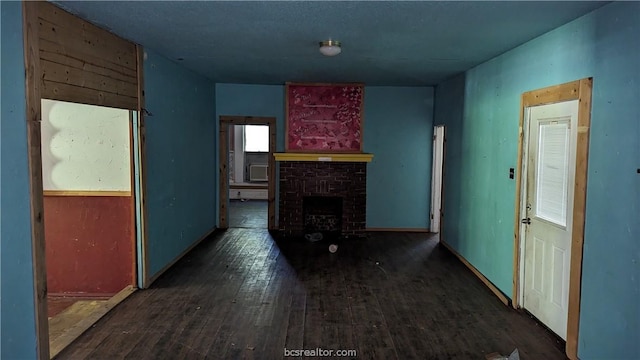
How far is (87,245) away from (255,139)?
23.9 feet

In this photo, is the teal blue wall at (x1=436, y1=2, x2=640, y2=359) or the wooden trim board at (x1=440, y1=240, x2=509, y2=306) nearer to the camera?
the teal blue wall at (x1=436, y1=2, x2=640, y2=359)

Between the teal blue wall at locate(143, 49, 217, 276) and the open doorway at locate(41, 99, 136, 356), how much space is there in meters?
0.28

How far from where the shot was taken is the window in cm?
1172

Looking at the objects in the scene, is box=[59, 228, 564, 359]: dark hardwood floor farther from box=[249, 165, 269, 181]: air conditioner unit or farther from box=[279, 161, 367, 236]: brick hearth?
box=[249, 165, 269, 181]: air conditioner unit

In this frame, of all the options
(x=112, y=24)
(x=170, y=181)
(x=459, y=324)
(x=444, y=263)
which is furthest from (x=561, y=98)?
(x=170, y=181)

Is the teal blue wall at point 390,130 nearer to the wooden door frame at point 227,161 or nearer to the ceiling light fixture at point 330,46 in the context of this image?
the wooden door frame at point 227,161

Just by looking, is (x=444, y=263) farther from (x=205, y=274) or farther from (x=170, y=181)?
(x=170, y=181)

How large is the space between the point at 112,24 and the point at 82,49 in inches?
12.0

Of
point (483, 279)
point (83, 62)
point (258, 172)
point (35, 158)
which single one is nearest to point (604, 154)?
point (483, 279)

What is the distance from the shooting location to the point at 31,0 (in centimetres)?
278

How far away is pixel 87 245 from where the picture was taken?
15.5 feet

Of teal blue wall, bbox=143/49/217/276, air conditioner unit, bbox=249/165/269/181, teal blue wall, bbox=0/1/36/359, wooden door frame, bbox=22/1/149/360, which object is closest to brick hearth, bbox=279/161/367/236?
teal blue wall, bbox=143/49/217/276

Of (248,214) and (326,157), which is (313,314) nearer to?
(326,157)

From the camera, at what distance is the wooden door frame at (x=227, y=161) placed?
7.54 m
